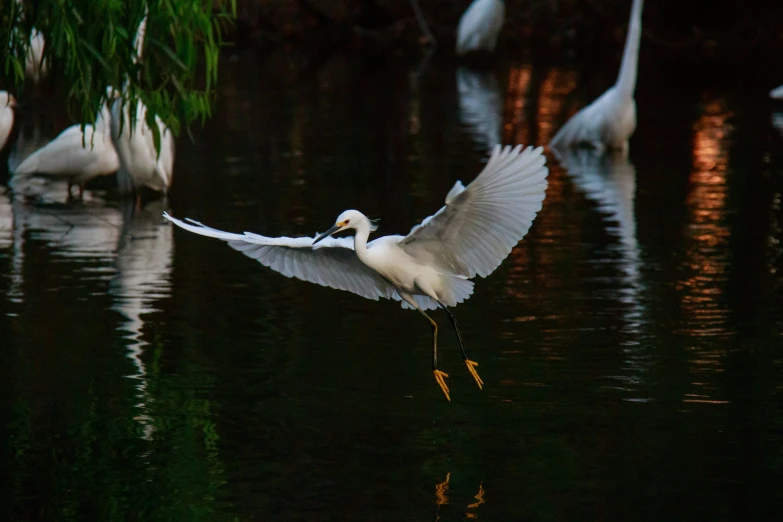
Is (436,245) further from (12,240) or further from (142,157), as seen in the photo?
(142,157)

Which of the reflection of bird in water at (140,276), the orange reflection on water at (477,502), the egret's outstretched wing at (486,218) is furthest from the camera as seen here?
the reflection of bird in water at (140,276)

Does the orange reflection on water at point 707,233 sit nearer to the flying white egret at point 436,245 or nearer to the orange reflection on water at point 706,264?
the orange reflection on water at point 706,264

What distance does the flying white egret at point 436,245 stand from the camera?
5570 mm

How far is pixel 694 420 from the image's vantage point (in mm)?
5906

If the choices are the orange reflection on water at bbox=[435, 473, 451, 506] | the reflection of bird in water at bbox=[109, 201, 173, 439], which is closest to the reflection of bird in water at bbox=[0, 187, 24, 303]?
the reflection of bird in water at bbox=[109, 201, 173, 439]

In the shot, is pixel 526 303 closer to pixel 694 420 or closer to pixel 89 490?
pixel 694 420

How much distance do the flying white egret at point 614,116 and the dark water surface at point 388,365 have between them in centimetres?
185

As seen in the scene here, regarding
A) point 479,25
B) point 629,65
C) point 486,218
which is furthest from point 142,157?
point 479,25

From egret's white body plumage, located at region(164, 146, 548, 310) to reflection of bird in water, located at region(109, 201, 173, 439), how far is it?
84 cm

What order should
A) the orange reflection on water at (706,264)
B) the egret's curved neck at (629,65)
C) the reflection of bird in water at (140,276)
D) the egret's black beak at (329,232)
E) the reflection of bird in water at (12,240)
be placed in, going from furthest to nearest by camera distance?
the egret's curved neck at (629,65) → the reflection of bird in water at (12,240) → the reflection of bird in water at (140,276) → the orange reflection on water at (706,264) → the egret's black beak at (329,232)

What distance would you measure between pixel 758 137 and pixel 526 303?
346 inches

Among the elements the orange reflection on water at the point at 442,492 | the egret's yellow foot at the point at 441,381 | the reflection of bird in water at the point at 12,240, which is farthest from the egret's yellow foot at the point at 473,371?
the reflection of bird in water at the point at 12,240

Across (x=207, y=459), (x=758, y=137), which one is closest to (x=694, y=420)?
(x=207, y=459)

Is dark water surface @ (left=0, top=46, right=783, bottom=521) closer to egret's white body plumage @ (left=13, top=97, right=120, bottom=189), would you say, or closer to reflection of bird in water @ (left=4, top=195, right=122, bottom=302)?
reflection of bird in water @ (left=4, top=195, right=122, bottom=302)
